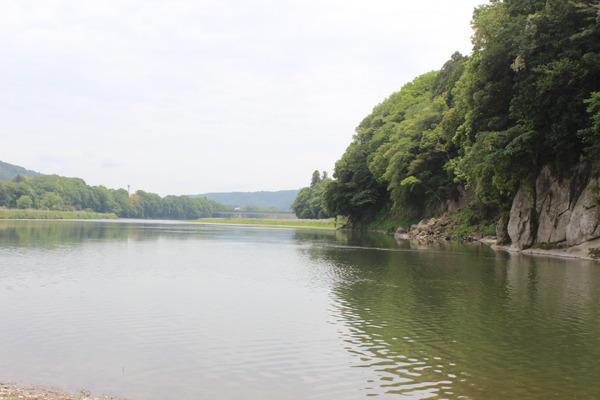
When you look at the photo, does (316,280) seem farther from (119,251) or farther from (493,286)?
(119,251)

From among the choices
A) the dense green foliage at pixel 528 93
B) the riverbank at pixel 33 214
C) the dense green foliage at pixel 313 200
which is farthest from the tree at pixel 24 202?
the dense green foliage at pixel 528 93

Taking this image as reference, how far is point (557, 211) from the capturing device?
3728 cm

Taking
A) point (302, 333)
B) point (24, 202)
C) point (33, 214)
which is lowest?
point (302, 333)

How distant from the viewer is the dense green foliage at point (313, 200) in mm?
157875

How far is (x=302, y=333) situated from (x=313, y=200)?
14634 cm

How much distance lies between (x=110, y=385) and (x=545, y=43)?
34802 mm

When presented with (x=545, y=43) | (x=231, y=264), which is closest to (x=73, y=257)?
(x=231, y=264)

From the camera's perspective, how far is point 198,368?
34.7 feet

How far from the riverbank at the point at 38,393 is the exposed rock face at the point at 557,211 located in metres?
33.2

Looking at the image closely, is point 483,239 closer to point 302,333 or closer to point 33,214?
point 302,333

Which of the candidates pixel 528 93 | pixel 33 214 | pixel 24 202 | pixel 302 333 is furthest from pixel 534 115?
pixel 24 202

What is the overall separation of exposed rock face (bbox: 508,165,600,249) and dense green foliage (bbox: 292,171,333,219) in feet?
356

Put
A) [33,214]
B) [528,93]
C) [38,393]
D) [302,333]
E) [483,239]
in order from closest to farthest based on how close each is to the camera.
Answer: [38,393]
[302,333]
[528,93]
[483,239]
[33,214]

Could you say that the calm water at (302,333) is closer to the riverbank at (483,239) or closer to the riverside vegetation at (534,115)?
the riverbank at (483,239)
